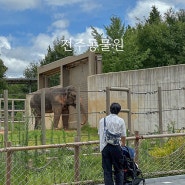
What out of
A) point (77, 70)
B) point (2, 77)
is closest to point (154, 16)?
point (2, 77)

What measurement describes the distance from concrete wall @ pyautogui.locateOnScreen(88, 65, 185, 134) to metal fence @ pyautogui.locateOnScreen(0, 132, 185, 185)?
166 inches

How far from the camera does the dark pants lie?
684 centimetres

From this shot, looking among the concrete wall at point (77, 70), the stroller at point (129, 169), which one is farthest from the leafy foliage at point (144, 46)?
the stroller at point (129, 169)

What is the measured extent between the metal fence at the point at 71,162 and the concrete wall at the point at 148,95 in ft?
13.8

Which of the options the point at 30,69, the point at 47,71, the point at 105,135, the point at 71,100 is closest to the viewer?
the point at 105,135

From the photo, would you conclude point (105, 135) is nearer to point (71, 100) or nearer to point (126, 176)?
point (126, 176)

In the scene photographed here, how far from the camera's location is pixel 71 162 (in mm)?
8523

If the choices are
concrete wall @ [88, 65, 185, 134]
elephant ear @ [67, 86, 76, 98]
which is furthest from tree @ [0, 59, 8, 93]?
elephant ear @ [67, 86, 76, 98]

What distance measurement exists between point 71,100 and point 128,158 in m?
12.5

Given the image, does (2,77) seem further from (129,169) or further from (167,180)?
(129,169)

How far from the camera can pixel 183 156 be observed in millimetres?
9883

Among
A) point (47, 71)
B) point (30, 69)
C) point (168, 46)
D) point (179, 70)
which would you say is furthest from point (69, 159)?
point (30, 69)

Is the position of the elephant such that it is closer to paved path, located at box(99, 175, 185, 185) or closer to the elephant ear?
the elephant ear

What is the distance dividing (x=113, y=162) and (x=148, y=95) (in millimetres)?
10081
